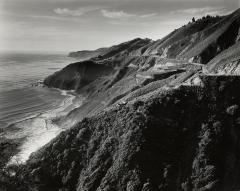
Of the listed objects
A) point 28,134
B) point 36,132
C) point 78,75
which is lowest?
point 28,134

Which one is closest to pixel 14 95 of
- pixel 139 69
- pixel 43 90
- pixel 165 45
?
pixel 43 90

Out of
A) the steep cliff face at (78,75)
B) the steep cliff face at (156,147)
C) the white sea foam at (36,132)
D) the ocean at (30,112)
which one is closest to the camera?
the steep cliff face at (156,147)

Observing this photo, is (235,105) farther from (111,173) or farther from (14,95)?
(14,95)

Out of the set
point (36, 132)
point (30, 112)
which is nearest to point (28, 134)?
point (36, 132)

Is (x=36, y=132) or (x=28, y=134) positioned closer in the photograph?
(x=28, y=134)

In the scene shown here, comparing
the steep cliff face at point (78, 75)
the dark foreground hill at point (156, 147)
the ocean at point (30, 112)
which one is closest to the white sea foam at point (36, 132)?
the ocean at point (30, 112)

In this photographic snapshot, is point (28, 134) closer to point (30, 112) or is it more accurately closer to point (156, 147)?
point (30, 112)

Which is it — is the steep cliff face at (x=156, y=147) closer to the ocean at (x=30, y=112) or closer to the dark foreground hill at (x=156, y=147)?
the dark foreground hill at (x=156, y=147)

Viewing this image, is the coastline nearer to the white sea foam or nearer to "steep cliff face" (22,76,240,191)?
the white sea foam
